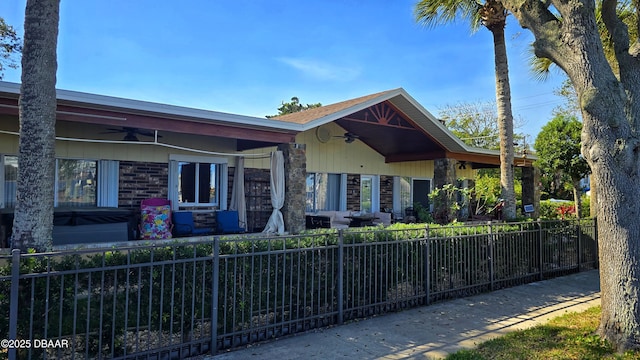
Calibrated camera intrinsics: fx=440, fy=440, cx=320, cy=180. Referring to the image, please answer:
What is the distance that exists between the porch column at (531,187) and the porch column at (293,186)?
11261mm

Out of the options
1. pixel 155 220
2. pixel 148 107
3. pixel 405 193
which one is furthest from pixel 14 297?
pixel 405 193

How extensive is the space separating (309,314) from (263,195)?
7.50 m

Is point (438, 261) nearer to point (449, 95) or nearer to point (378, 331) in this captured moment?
point (378, 331)

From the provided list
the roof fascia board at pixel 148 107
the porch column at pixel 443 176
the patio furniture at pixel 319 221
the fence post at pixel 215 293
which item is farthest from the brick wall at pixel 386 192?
the fence post at pixel 215 293

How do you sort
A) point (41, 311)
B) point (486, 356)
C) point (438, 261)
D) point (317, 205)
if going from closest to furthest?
point (41, 311) → point (486, 356) → point (438, 261) → point (317, 205)

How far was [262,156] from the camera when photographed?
12500 millimetres

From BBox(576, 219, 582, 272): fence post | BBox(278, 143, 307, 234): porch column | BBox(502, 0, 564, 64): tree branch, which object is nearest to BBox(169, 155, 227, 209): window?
BBox(278, 143, 307, 234): porch column

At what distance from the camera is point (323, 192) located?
14484 millimetres

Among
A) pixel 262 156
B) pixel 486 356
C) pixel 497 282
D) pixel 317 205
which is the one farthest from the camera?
pixel 317 205

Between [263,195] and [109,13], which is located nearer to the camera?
[109,13]

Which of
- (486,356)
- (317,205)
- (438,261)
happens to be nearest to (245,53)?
(317,205)

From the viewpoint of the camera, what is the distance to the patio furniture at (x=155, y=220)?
32.9ft

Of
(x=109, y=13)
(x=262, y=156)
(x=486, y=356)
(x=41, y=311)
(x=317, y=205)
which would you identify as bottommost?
(x=486, y=356)

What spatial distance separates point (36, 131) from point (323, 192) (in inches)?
405
